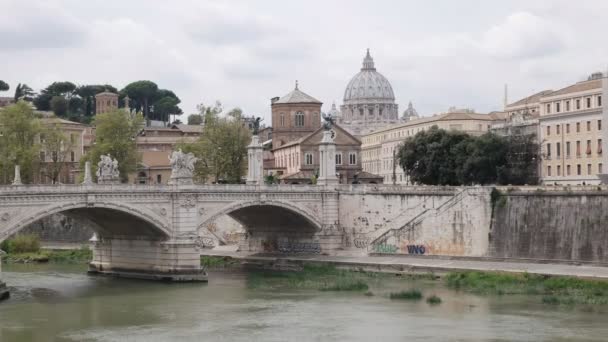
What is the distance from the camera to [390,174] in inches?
3952

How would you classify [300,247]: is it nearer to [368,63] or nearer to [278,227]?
[278,227]

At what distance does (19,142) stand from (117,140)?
19.2ft

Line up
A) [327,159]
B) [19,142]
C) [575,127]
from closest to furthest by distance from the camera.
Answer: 1. [327,159]
2. [575,127]
3. [19,142]

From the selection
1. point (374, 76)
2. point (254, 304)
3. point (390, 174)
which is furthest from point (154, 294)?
point (374, 76)

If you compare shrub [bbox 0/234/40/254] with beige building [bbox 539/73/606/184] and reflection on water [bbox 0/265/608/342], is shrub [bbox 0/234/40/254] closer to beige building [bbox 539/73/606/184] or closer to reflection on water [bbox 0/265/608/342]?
reflection on water [bbox 0/265/608/342]

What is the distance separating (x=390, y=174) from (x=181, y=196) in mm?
54615

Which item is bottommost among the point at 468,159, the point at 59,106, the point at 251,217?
the point at 251,217

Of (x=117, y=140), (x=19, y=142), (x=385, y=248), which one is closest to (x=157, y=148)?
(x=117, y=140)

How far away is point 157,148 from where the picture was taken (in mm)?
88500

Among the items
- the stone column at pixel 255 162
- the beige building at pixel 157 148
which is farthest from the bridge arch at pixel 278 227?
the beige building at pixel 157 148

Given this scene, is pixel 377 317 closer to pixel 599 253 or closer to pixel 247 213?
pixel 599 253

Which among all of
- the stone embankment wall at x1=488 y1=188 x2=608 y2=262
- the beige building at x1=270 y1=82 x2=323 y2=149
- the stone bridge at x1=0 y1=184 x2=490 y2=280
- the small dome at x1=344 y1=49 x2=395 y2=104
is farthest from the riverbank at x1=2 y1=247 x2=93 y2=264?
the small dome at x1=344 y1=49 x2=395 y2=104

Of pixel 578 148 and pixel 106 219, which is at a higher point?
pixel 578 148

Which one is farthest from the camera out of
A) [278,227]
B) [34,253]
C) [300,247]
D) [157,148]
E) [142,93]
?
[142,93]
